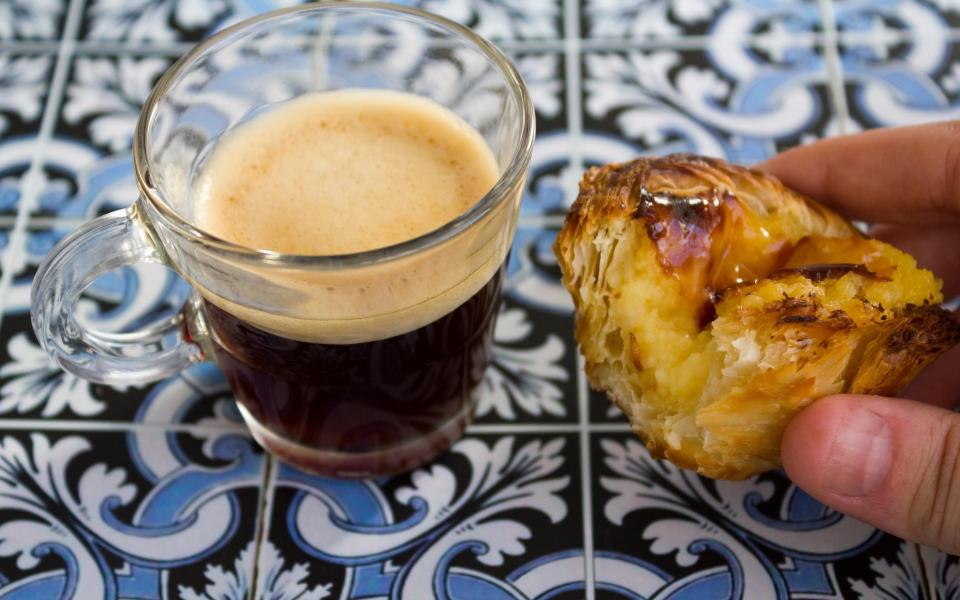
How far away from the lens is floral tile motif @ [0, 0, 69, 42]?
1276 millimetres

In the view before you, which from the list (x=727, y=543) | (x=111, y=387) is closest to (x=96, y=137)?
(x=111, y=387)

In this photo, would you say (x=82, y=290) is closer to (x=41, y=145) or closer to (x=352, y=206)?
(x=352, y=206)

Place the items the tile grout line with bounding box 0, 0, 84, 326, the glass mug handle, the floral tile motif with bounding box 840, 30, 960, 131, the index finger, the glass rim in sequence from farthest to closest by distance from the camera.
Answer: the floral tile motif with bounding box 840, 30, 960, 131 < the tile grout line with bounding box 0, 0, 84, 326 < the index finger < the glass mug handle < the glass rim

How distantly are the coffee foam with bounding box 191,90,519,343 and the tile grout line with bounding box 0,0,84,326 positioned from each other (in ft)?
1.02

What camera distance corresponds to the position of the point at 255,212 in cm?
84

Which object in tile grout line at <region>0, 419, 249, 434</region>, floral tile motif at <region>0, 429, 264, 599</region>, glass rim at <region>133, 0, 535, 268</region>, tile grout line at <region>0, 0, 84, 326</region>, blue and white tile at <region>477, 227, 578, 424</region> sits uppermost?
glass rim at <region>133, 0, 535, 268</region>

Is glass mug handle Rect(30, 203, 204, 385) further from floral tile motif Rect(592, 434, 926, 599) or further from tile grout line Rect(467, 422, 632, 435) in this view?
floral tile motif Rect(592, 434, 926, 599)

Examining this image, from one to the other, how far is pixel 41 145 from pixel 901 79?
92cm

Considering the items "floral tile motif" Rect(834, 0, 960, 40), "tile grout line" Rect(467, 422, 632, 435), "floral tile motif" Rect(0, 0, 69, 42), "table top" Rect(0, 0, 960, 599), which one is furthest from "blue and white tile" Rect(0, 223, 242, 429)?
"floral tile motif" Rect(834, 0, 960, 40)

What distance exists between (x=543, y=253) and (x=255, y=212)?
13.4 inches

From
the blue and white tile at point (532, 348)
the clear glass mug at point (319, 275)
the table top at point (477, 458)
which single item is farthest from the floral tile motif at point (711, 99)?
the clear glass mug at point (319, 275)

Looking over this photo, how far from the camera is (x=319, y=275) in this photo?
71cm

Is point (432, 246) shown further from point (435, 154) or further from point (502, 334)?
point (502, 334)

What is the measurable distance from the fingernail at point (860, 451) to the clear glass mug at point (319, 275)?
0.27 metres
